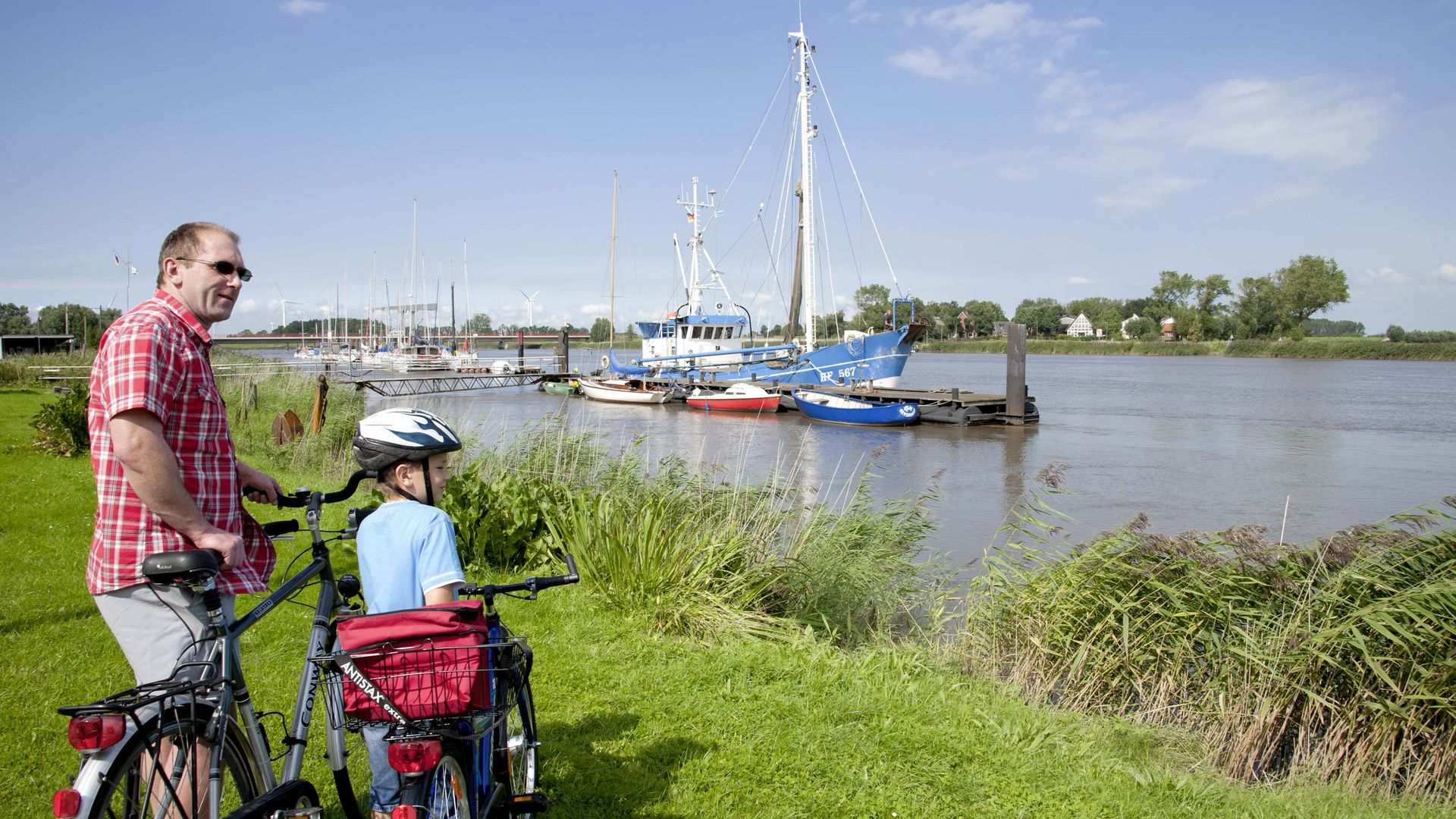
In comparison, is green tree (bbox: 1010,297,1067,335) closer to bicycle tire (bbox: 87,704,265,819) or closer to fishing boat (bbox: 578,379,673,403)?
fishing boat (bbox: 578,379,673,403)

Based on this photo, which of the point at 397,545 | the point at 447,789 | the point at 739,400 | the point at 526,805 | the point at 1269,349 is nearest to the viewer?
the point at 447,789

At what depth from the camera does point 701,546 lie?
6996 mm

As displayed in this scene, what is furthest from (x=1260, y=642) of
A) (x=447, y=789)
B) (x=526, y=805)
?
(x=447, y=789)

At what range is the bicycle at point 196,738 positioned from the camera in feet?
6.88

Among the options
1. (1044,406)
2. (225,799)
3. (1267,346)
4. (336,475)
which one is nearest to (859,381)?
(1044,406)

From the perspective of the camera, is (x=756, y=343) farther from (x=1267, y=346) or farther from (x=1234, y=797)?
(x=1267, y=346)

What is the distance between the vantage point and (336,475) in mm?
14086

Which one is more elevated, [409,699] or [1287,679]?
[409,699]

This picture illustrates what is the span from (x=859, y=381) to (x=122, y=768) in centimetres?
3980

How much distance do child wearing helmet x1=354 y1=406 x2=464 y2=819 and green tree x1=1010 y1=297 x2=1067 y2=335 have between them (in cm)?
18295

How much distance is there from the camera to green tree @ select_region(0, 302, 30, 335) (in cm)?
7431

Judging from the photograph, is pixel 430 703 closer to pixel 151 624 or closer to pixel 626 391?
pixel 151 624

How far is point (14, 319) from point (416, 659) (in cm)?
9852

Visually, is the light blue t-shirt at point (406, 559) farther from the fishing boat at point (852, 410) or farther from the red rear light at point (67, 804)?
the fishing boat at point (852, 410)
